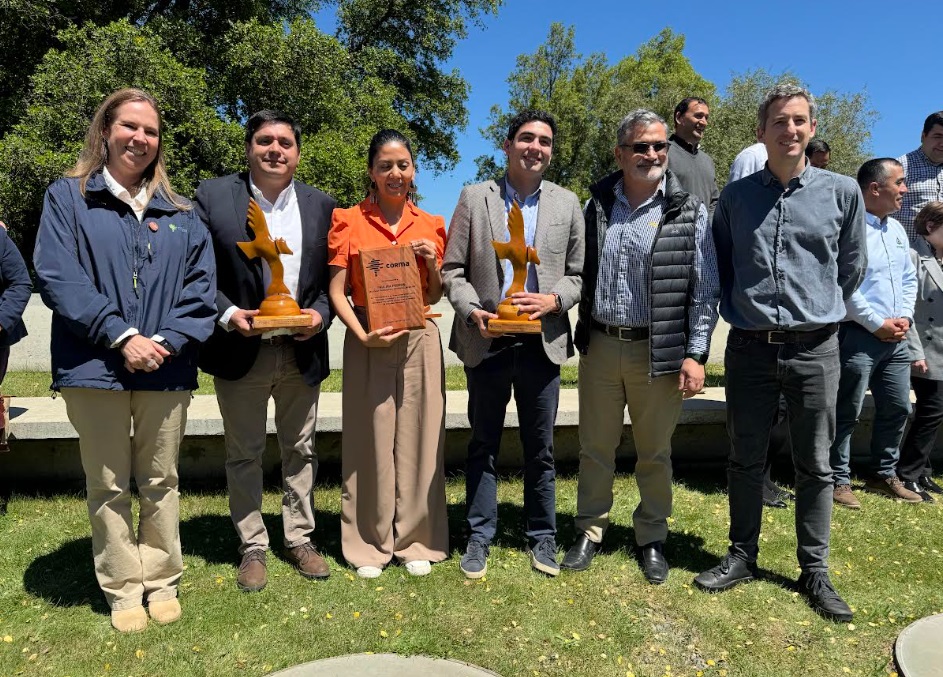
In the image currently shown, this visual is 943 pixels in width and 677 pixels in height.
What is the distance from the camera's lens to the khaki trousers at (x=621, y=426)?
12.2 ft

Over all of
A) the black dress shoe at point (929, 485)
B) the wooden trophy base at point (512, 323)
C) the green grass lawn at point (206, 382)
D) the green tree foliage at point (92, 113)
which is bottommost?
the black dress shoe at point (929, 485)

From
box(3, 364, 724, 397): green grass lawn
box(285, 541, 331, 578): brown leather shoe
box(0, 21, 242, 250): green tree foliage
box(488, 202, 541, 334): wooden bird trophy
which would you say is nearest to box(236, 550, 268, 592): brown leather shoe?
box(285, 541, 331, 578): brown leather shoe

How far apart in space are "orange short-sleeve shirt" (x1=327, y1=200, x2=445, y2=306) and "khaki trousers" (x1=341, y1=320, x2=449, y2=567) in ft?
1.03

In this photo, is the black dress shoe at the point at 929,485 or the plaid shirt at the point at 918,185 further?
the plaid shirt at the point at 918,185

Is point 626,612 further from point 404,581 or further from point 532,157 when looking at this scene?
point 532,157

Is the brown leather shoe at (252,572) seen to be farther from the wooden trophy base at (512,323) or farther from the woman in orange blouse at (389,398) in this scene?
the wooden trophy base at (512,323)

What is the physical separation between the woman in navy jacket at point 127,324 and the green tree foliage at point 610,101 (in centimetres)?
2757

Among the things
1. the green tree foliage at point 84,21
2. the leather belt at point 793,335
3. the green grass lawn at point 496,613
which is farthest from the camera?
the green tree foliage at point 84,21

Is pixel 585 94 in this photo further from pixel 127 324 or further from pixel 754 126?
pixel 127 324

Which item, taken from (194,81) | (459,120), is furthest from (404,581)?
(459,120)

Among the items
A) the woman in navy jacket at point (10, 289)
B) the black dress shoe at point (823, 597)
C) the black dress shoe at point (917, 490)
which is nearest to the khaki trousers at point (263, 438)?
the woman in navy jacket at point (10, 289)

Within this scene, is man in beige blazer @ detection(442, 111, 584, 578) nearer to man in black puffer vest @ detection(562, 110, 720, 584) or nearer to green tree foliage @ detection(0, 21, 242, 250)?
man in black puffer vest @ detection(562, 110, 720, 584)

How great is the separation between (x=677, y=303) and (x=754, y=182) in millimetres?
740

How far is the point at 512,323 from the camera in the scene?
3488 millimetres
